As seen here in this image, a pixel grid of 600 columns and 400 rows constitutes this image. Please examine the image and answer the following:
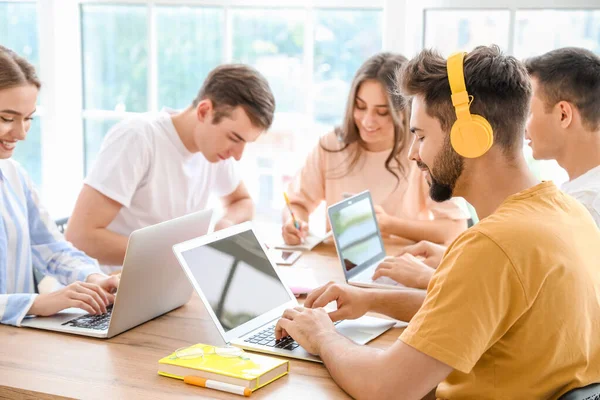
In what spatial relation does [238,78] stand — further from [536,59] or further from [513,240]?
[513,240]

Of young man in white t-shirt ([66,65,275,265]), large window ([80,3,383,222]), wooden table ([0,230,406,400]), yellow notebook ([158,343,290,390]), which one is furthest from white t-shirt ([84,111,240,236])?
yellow notebook ([158,343,290,390])

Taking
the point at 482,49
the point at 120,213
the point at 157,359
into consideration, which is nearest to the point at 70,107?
the point at 120,213

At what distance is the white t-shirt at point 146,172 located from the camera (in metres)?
2.50

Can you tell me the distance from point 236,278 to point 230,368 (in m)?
0.32

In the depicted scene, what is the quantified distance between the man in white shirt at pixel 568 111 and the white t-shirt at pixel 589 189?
29 mm

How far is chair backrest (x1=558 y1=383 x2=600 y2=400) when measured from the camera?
1.27m

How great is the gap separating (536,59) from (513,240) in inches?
44.2

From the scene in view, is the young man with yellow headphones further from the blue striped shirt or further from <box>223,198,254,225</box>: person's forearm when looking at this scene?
<box>223,198,254,225</box>: person's forearm

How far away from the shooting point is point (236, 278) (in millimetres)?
1732

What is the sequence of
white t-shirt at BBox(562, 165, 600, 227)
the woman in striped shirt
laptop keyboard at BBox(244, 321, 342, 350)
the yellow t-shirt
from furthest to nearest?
1. white t-shirt at BBox(562, 165, 600, 227)
2. the woman in striped shirt
3. laptop keyboard at BBox(244, 321, 342, 350)
4. the yellow t-shirt

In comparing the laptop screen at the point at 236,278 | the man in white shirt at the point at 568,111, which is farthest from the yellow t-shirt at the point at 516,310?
the man in white shirt at the point at 568,111

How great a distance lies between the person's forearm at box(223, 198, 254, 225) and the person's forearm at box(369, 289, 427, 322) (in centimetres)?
115

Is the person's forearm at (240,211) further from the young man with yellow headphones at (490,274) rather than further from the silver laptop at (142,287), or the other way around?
the young man with yellow headphones at (490,274)

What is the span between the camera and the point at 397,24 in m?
3.42
